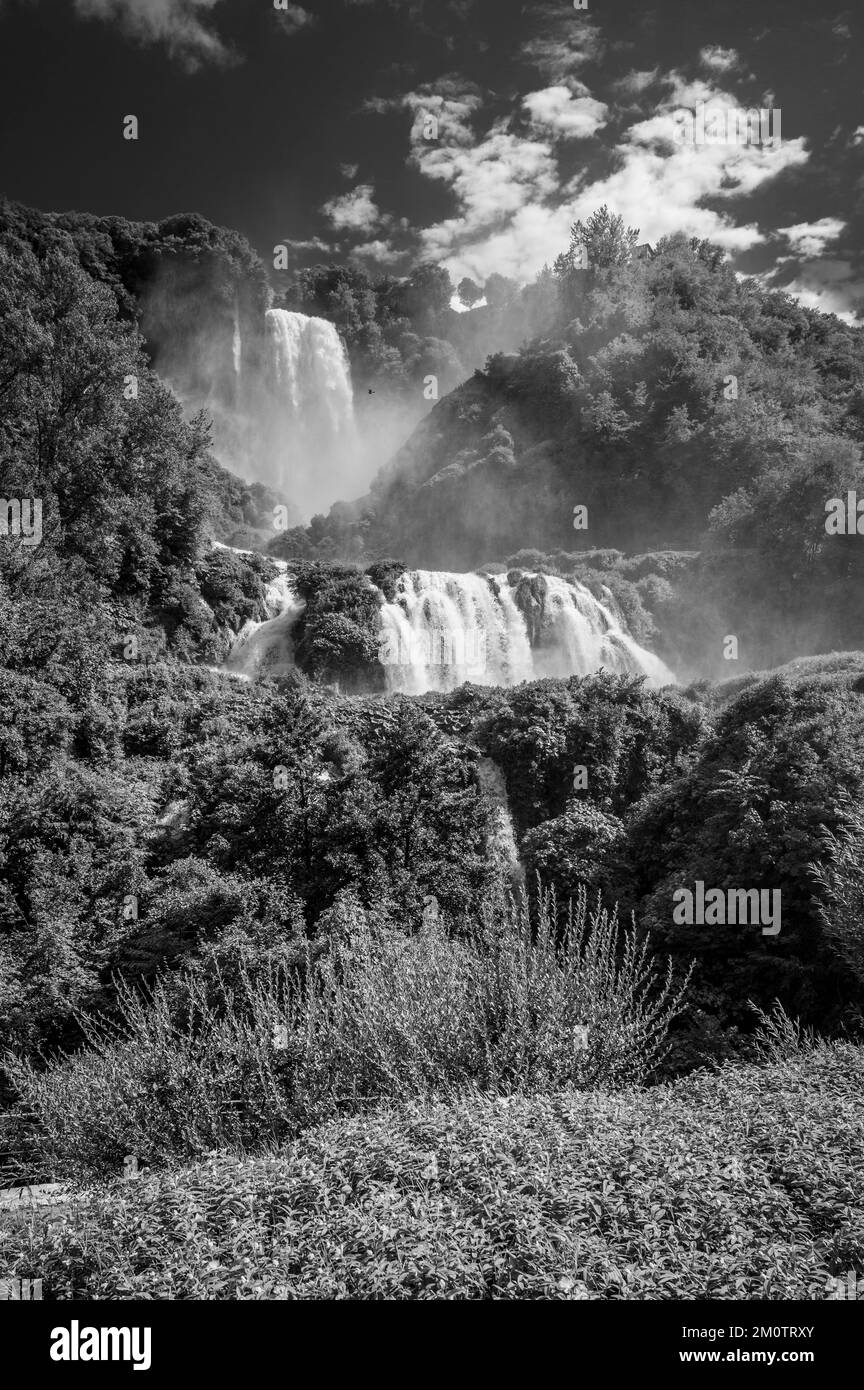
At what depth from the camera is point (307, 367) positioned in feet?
217

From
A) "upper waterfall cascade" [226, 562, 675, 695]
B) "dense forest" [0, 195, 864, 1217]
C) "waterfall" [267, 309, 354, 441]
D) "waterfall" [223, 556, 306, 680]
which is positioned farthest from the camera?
"waterfall" [267, 309, 354, 441]

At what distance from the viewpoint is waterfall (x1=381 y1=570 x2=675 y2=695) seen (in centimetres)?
3131

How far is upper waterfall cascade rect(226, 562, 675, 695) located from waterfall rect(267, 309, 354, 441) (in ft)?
129

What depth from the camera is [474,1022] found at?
7738mm

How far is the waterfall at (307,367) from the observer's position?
66.1 meters

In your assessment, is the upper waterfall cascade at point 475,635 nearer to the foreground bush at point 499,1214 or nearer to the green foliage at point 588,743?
the green foliage at point 588,743

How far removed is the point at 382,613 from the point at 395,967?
23.3m

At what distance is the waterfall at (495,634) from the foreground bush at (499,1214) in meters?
25.6

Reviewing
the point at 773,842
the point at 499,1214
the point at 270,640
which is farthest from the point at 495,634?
the point at 499,1214

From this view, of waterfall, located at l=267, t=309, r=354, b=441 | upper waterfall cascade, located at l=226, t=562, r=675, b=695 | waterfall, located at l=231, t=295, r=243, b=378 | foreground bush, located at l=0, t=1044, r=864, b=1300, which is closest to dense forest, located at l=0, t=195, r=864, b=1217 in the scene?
upper waterfall cascade, located at l=226, t=562, r=675, b=695

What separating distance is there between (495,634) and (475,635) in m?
0.85

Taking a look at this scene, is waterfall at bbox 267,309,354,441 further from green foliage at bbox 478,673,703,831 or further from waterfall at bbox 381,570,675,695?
green foliage at bbox 478,673,703,831
